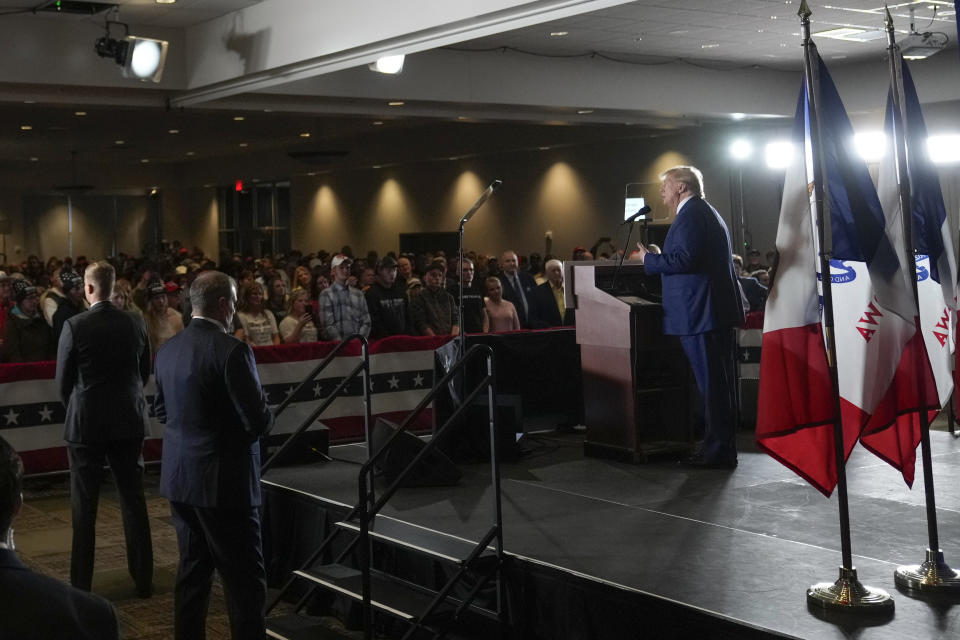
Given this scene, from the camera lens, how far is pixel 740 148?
1580 centimetres

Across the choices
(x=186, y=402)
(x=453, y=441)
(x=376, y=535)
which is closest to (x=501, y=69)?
(x=453, y=441)

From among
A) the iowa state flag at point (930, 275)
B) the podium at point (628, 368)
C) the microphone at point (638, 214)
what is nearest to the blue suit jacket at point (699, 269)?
the microphone at point (638, 214)

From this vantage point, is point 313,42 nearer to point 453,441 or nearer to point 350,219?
point 453,441

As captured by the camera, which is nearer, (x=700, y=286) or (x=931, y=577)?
(x=931, y=577)

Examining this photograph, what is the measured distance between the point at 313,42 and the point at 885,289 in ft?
18.8

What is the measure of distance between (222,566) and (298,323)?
17.6ft

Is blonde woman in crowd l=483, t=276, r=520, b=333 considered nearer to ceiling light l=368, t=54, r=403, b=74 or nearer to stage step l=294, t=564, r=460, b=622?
ceiling light l=368, t=54, r=403, b=74

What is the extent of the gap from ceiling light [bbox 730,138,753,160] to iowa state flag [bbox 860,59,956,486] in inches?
453

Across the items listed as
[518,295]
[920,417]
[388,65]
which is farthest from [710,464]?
[388,65]

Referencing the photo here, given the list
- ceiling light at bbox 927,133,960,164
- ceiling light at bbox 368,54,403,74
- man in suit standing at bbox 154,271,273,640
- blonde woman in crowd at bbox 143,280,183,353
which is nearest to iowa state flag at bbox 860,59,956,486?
man in suit standing at bbox 154,271,273,640

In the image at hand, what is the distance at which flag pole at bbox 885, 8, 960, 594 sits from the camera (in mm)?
4148

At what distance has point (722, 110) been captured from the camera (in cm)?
1403

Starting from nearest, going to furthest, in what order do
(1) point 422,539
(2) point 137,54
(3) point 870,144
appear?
(1) point 422,539, (2) point 137,54, (3) point 870,144

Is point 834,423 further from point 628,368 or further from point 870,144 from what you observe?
point 870,144
